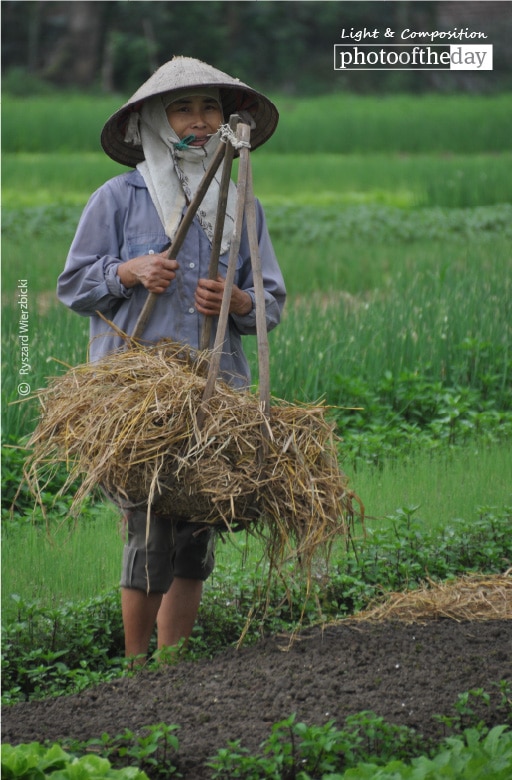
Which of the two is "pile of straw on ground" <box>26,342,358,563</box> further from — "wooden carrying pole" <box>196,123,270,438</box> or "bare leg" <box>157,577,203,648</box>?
"bare leg" <box>157,577,203,648</box>

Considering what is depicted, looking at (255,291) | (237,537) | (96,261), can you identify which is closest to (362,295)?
(237,537)

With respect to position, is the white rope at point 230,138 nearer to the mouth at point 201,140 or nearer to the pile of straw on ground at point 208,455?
the mouth at point 201,140

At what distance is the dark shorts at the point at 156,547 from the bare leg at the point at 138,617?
0.04m

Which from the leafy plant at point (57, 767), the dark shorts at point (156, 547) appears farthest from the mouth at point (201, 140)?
the leafy plant at point (57, 767)

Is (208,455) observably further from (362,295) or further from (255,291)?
(362,295)

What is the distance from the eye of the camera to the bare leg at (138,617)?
10.9 feet

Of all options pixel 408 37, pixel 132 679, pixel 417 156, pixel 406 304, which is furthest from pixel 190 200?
pixel 417 156

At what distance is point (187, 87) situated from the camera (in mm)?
3170

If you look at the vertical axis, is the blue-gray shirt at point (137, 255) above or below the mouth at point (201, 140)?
below

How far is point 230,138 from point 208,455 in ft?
2.91

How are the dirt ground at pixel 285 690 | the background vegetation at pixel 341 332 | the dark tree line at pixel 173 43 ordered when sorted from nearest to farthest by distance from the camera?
the dirt ground at pixel 285 690 < the background vegetation at pixel 341 332 < the dark tree line at pixel 173 43

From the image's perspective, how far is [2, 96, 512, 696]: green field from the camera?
484cm

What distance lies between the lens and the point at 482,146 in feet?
46.1

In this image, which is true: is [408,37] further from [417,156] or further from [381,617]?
[417,156]
